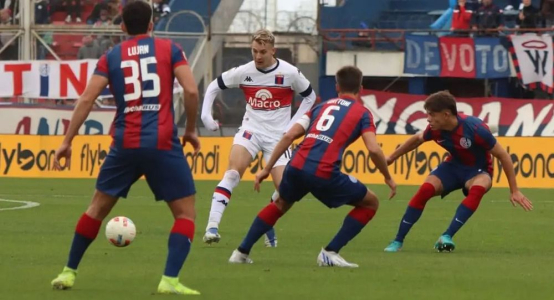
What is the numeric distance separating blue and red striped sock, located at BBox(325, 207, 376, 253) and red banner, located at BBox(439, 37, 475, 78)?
58.4 ft

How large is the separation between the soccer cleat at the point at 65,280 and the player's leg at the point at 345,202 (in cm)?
239

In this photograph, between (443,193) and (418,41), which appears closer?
(443,193)

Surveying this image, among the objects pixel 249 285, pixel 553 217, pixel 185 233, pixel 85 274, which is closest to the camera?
pixel 185 233

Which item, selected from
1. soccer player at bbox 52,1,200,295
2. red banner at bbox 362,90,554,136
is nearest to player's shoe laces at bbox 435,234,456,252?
soccer player at bbox 52,1,200,295

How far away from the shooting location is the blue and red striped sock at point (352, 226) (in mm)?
10258

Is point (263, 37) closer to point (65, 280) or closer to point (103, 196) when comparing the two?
point (103, 196)

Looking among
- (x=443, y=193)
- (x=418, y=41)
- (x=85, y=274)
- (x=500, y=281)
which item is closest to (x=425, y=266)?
(x=500, y=281)

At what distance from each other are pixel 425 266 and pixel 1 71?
1927 centimetres

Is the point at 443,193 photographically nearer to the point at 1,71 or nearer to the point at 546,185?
the point at 546,185

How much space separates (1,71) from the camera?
92.2 ft

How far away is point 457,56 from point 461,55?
92mm

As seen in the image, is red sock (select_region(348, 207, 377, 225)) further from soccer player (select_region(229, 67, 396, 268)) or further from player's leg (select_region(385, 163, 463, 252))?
player's leg (select_region(385, 163, 463, 252))

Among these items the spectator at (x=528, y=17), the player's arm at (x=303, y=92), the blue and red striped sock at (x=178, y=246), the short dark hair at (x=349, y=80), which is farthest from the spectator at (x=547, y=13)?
the blue and red striped sock at (x=178, y=246)

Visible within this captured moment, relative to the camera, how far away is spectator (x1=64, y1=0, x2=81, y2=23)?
95.2 ft
